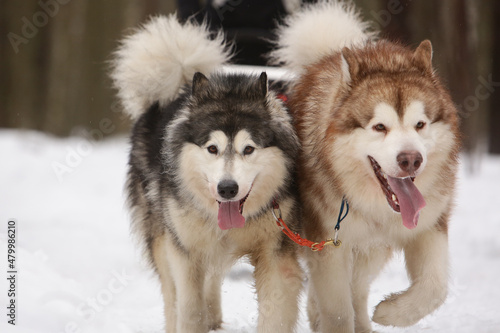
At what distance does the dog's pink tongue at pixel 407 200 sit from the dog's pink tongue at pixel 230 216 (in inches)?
29.2

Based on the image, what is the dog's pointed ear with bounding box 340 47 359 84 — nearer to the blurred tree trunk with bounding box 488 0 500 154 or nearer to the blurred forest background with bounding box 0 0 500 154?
the blurred forest background with bounding box 0 0 500 154

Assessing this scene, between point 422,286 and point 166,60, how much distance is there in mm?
2046

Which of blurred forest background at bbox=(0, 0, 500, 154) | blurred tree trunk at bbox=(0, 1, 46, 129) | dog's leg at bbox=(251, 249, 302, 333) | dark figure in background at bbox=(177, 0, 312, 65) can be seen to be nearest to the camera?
dog's leg at bbox=(251, 249, 302, 333)

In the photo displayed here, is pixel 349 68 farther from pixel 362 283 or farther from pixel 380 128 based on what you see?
pixel 362 283

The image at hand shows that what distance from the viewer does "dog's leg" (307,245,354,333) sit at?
3215 mm

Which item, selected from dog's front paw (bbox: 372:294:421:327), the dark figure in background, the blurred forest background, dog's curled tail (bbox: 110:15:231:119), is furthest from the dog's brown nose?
the blurred forest background

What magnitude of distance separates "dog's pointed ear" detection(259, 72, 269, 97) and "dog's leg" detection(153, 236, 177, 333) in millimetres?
1128

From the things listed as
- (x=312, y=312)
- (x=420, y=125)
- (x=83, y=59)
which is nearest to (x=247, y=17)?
(x=312, y=312)

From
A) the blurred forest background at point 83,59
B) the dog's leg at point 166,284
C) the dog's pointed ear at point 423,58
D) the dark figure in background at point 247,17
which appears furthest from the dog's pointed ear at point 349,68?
the blurred forest background at point 83,59

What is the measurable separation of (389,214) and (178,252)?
1127mm

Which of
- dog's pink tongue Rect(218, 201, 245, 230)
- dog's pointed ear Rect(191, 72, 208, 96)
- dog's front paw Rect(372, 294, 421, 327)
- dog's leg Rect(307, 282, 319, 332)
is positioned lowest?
dog's leg Rect(307, 282, 319, 332)

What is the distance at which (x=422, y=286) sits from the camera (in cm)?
313

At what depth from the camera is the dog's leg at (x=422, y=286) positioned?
3.07 meters

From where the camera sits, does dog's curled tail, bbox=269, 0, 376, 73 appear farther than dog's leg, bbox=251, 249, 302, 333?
Yes
